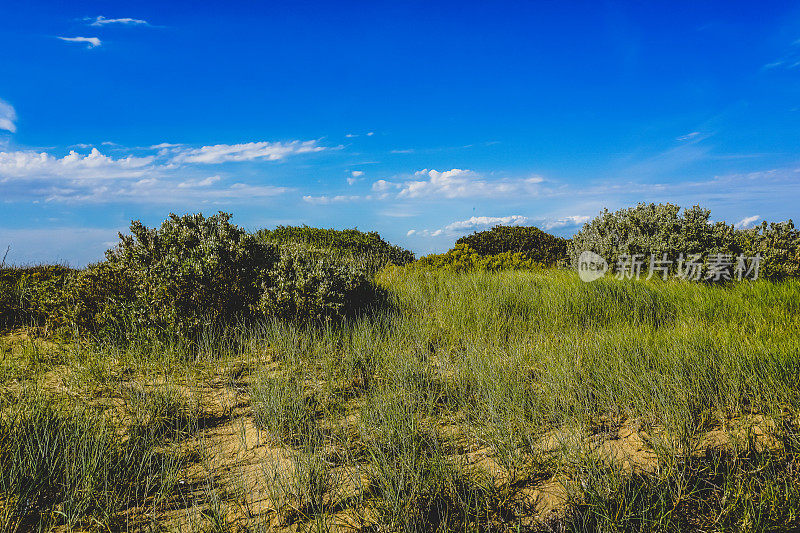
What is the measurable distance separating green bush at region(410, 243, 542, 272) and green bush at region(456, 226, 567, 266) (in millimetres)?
2290

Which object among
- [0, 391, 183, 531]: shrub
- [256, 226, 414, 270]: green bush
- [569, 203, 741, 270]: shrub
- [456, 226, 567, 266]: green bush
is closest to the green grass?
[0, 391, 183, 531]: shrub

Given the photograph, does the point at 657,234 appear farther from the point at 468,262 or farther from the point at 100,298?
the point at 100,298

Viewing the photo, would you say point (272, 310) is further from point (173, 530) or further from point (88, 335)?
point (173, 530)

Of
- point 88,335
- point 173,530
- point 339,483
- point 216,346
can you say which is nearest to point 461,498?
point 339,483

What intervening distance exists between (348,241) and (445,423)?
9.23m

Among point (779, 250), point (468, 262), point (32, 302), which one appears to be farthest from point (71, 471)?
point (779, 250)

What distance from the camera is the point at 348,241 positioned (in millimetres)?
12977

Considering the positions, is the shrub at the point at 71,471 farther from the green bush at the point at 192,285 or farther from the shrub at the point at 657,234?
the shrub at the point at 657,234

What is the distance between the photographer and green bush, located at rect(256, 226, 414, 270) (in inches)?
497

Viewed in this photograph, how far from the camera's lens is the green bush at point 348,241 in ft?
41.4

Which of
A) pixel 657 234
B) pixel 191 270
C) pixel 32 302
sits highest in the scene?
pixel 657 234

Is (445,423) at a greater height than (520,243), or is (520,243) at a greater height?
(520,243)

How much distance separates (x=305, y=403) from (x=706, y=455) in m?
3.51

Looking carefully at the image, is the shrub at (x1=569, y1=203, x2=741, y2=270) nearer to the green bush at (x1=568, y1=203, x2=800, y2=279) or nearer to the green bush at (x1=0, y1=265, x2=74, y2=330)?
the green bush at (x1=568, y1=203, x2=800, y2=279)
